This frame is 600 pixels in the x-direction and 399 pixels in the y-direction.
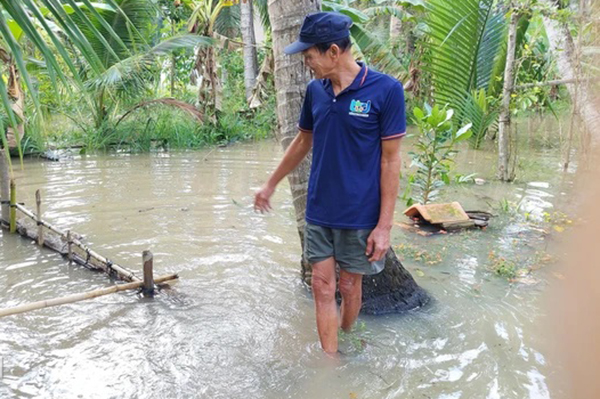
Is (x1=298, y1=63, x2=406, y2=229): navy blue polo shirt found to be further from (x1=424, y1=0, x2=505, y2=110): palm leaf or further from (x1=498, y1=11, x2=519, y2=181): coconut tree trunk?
(x1=424, y1=0, x2=505, y2=110): palm leaf

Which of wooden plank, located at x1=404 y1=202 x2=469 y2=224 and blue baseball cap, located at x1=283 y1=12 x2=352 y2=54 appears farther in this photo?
wooden plank, located at x1=404 y1=202 x2=469 y2=224

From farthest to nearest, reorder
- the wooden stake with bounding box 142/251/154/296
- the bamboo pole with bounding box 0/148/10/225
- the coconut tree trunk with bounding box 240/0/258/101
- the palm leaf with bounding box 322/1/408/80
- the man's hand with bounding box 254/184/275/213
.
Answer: the coconut tree trunk with bounding box 240/0/258/101 → the palm leaf with bounding box 322/1/408/80 → the bamboo pole with bounding box 0/148/10/225 → the wooden stake with bounding box 142/251/154/296 → the man's hand with bounding box 254/184/275/213

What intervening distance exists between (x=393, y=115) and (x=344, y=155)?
306mm

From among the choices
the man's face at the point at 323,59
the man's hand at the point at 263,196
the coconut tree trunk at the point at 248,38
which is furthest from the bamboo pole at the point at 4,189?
the coconut tree trunk at the point at 248,38

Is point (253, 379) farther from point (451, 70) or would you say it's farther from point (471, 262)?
point (451, 70)

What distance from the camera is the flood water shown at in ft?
9.23

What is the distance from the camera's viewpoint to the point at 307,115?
9.41ft

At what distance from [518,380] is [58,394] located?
2385 millimetres

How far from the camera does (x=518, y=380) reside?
2842 mm

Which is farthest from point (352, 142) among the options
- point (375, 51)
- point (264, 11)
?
point (264, 11)

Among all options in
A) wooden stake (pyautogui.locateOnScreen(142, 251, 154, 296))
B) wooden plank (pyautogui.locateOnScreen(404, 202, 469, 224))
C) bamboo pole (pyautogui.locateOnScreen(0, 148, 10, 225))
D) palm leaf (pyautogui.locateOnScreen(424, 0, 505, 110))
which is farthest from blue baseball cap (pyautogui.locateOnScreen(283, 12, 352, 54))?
palm leaf (pyautogui.locateOnScreen(424, 0, 505, 110))

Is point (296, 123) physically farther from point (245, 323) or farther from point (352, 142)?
point (245, 323)

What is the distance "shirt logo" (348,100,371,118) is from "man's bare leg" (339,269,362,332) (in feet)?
2.93

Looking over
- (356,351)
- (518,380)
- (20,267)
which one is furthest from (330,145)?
(20,267)
